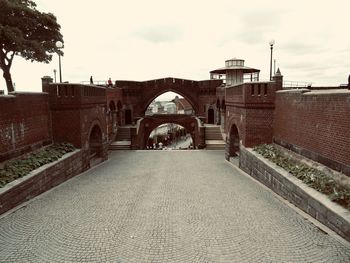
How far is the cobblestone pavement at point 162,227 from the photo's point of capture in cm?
559

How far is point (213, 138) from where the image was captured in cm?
2378

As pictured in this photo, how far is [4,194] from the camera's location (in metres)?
7.30

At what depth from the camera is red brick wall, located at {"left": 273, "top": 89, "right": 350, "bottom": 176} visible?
24.9ft

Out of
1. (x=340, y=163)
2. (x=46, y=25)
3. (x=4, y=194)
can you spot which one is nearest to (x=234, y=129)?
(x=340, y=163)

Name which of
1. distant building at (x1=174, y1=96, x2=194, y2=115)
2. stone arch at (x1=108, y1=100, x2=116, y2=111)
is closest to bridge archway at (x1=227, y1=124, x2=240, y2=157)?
stone arch at (x1=108, y1=100, x2=116, y2=111)

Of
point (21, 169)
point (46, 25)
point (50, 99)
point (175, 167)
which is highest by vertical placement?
point (46, 25)

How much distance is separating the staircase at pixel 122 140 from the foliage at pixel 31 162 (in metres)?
9.52

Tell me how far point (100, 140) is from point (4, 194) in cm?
891

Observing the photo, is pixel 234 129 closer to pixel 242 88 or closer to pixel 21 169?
pixel 242 88

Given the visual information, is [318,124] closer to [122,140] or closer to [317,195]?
[317,195]

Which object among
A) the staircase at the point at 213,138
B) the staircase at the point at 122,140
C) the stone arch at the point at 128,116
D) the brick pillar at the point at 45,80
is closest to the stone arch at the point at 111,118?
the staircase at the point at 122,140

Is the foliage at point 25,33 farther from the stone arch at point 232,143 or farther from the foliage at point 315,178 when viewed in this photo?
the foliage at point 315,178

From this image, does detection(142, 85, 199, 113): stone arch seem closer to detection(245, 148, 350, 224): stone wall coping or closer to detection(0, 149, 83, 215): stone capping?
detection(0, 149, 83, 215): stone capping

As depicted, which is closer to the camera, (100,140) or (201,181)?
(201,181)
